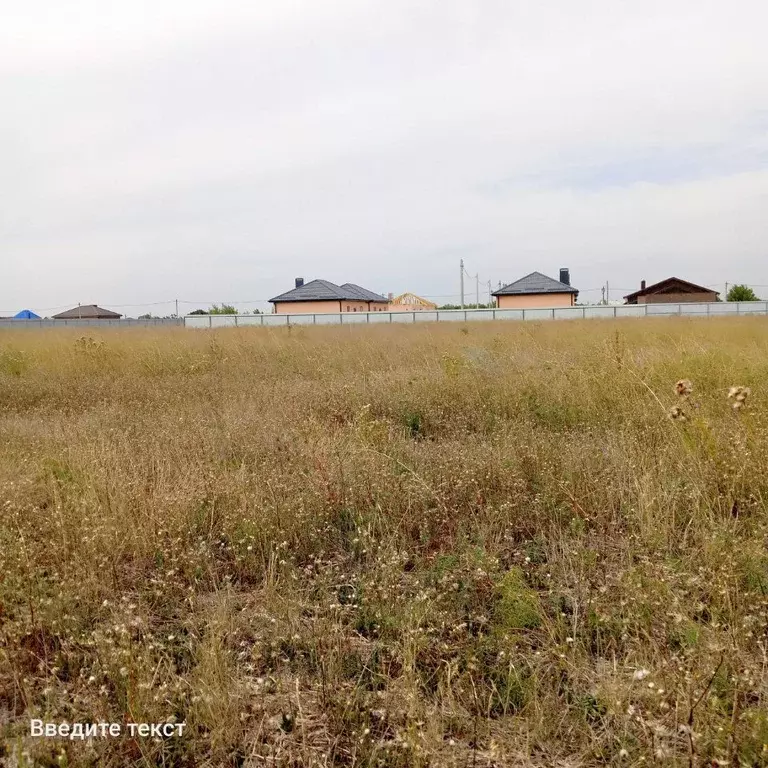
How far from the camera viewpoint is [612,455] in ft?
12.2

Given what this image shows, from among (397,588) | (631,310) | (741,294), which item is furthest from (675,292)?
(397,588)

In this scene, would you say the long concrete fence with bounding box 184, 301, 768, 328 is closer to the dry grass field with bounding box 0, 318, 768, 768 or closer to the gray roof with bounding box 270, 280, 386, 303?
the gray roof with bounding box 270, 280, 386, 303

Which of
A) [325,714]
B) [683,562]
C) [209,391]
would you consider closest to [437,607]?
[325,714]

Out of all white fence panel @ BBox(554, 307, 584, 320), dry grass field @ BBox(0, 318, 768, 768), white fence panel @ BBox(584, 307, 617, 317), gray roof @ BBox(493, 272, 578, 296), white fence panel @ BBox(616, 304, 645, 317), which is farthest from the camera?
gray roof @ BBox(493, 272, 578, 296)

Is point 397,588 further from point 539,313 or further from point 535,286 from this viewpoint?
point 535,286

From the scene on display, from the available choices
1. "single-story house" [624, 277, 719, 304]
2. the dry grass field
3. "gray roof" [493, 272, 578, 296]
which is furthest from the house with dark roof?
the dry grass field

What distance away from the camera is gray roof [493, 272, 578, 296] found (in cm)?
4203

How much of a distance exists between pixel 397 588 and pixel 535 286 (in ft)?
141

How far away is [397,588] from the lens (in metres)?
2.36

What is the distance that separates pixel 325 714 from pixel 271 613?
62cm

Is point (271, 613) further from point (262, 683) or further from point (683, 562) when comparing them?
point (683, 562)

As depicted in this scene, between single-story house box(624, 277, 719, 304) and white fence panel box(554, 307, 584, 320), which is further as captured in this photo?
single-story house box(624, 277, 719, 304)

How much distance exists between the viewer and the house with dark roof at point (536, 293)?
4216cm

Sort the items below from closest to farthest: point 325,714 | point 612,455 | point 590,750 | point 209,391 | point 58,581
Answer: point 590,750 → point 325,714 → point 58,581 → point 612,455 → point 209,391
